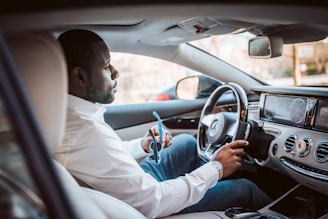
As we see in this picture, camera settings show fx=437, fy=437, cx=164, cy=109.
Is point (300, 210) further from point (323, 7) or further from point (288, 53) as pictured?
point (323, 7)

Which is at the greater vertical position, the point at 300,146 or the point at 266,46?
the point at 266,46

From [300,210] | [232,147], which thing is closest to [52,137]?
[232,147]

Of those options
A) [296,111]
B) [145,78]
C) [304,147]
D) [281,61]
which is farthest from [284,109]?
[145,78]

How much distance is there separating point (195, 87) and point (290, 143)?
1.22 meters

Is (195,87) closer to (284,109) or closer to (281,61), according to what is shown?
(281,61)

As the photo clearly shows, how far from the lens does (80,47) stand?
5.52 feet

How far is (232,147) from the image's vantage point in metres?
1.97

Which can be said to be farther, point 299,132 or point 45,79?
point 299,132

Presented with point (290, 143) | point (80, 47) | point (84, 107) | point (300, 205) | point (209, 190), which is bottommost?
point (300, 205)

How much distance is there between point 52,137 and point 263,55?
1.82m

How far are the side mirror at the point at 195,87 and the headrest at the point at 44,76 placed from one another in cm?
230

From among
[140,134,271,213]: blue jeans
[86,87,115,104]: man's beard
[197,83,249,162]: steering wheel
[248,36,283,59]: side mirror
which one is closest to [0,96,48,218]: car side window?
[86,87,115,104]: man's beard

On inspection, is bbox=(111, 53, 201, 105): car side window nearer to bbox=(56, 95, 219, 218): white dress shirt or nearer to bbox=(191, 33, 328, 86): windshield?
bbox=(191, 33, 328, 86): windshield

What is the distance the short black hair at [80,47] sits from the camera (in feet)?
5.37
